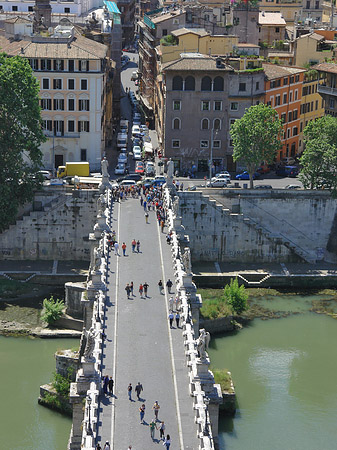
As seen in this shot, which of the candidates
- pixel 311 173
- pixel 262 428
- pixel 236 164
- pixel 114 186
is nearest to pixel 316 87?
pixel 236 164

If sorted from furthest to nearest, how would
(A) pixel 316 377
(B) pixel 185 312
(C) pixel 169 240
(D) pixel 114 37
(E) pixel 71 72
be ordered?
(D) pixel 114 37 → (E) pixel 71 72 → (C) pixel 169 240 → (A) pixel 316 377 → (B) pixel 185 312

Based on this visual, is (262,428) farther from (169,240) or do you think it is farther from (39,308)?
(39,308)

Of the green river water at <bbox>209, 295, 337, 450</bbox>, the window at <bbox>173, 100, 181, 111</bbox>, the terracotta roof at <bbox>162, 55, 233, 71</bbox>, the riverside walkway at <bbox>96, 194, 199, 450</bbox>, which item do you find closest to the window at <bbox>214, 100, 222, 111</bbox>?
the terracotta roof at <bbox>162, 55, 233, 71</bbox>

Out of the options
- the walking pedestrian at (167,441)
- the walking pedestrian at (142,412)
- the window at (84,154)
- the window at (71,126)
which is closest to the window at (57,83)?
the window at (71,126)

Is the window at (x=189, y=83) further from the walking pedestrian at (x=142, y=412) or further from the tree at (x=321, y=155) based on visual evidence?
the walking pedestrian at (x=142, y=412)

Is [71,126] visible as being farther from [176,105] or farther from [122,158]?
[176,105]
